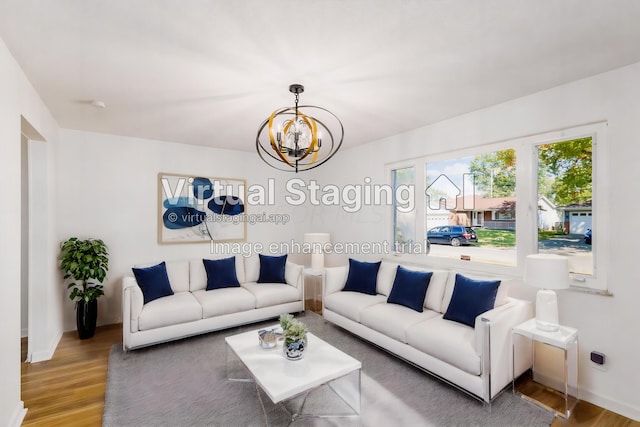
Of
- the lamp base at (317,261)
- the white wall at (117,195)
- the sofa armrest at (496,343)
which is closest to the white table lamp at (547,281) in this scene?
the sofa armrest at (496,343)

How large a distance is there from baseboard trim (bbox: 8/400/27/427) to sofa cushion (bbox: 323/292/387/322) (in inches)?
114

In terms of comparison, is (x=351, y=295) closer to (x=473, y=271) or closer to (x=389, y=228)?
(x=389, y=228)

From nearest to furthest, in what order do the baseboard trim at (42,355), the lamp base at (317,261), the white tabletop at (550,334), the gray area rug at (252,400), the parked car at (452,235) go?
the gray area rug at (252,400) < the white tabletop at (550,334) < the baseboard trim at (42,355) < the parked car at (452,235) < the lamp base at (317,261)

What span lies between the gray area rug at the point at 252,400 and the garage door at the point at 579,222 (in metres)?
1.51

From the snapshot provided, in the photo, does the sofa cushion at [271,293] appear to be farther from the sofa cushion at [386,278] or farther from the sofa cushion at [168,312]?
the sofa cushion at [386,278]

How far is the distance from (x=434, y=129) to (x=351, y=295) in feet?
7.63

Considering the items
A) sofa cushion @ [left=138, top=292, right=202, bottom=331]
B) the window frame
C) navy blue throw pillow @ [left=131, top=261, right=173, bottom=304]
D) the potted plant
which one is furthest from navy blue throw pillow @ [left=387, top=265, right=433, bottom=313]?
the potted plant

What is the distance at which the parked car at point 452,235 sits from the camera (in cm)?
358

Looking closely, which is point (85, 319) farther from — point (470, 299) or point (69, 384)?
point (470, 299)

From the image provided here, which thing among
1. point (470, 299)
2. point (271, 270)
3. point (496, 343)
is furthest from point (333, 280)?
point (496, 343)

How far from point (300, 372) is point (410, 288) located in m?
1.67

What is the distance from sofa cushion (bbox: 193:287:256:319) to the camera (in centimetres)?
372

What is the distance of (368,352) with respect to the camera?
330 cm

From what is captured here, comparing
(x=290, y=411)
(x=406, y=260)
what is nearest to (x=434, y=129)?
(x=406, y=260)
